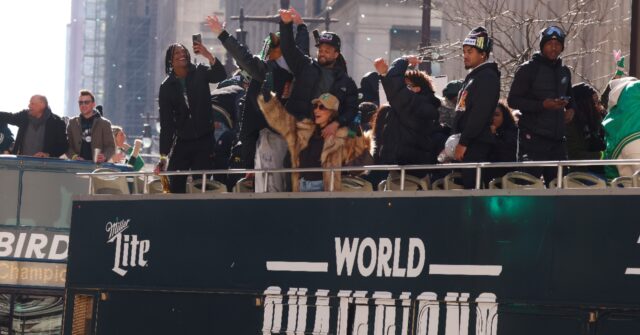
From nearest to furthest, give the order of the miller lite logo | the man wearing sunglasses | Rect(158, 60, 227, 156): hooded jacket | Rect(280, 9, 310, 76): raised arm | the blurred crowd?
the blurred crowd, Rect(280, 9, 310, 76): raised arm, the miller lite logo, Rect(158, 60, 227, 156): hooded jacket, the man wearing sunglasses

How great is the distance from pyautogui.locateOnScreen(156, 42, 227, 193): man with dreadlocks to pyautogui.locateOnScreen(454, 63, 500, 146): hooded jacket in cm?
315

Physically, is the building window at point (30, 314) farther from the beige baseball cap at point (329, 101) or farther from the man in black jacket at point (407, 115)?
the man in black jacket at point (407, 115)

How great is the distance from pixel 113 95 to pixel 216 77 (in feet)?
562

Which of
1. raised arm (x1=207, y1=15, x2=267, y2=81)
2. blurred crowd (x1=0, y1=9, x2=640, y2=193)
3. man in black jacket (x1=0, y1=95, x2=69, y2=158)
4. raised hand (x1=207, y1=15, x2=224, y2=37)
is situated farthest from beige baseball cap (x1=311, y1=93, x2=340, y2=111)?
man in black jacket (x1=0, y1=95, x2=69, y2=158)

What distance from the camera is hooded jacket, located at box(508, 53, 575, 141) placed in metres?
10.5

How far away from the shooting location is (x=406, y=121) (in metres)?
11.3

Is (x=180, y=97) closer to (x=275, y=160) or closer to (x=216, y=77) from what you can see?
(x=216, y=77)

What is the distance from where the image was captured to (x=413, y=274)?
393 inches

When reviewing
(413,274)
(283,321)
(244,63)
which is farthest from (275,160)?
(413,274)

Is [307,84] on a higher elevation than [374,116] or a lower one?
higher

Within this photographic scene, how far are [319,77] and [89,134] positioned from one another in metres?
7.42

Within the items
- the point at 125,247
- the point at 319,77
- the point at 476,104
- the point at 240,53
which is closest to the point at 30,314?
the point at 125,247

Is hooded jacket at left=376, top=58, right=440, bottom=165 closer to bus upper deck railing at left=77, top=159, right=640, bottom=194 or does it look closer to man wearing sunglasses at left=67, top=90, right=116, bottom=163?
bus upper deck railing at left=77, top=159, right=640, bottom=194

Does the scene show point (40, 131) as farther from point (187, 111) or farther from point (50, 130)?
point (187, 111)
